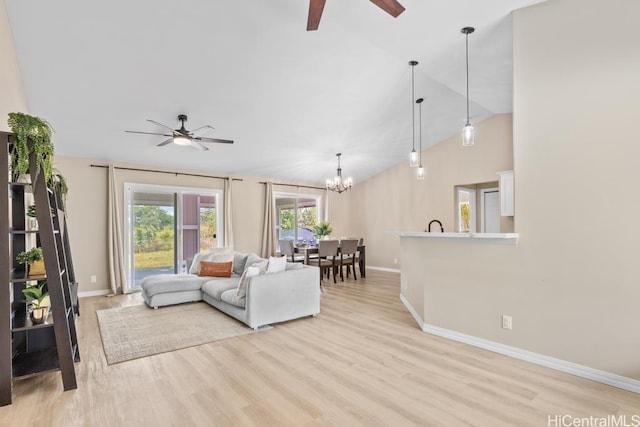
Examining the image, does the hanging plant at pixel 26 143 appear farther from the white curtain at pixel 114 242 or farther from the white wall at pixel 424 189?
the white wall at pixel 424 189

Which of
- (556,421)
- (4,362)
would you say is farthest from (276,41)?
(556,421)

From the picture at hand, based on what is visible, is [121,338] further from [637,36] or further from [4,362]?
[637,36]

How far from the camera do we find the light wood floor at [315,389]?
2.09 meters

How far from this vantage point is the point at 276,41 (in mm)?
3465

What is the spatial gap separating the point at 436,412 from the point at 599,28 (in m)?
3.28

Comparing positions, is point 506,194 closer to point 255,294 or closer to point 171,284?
point 255,294

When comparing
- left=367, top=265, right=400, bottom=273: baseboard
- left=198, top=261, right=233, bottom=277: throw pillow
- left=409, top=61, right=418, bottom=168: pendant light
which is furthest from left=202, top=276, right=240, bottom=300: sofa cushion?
left=367, top=265, right=400, bottom=273: baseboard

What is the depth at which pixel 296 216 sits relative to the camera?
895 cm

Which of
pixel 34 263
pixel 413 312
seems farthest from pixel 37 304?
pixel 413 312

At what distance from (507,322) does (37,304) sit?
4.06 m

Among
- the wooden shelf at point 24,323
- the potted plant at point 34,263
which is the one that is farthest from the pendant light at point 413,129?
the wooden shelf at point 24,323

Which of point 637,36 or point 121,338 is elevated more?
point 637,36

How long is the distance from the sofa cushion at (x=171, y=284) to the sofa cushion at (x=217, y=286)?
6.4 inches

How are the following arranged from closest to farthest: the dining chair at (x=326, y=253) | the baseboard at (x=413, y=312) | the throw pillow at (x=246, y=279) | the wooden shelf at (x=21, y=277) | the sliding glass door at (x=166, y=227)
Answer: the wooden shelf at (x=21, y=277), the baseboard at (x=413, y=312), the throw pillow at (x=246, y=279), the sliding glass door at (x=166, y=227), the dining chair at (x=326, y=253)
